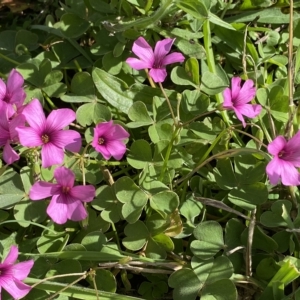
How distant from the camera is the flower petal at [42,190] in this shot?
1406 millimetres

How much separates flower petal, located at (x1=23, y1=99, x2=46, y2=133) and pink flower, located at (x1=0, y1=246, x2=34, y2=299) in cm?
34

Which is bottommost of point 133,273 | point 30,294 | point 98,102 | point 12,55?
point 133,273

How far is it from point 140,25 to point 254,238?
2.66 ft

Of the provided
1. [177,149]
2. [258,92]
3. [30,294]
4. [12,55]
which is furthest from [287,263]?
[12,55]

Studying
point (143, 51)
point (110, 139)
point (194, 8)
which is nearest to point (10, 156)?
point (110, 139)

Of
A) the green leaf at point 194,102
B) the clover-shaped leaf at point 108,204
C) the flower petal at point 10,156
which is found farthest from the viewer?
the green leaf at point 194,102

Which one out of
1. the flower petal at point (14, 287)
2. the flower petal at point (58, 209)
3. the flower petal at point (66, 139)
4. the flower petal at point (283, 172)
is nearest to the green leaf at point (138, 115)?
the flower petal at point (66, 139)

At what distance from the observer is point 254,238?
5.18ft

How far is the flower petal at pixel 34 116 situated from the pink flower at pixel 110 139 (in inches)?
6.3

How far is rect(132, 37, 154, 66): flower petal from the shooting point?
1.60 m

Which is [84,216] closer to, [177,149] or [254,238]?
[177,149]

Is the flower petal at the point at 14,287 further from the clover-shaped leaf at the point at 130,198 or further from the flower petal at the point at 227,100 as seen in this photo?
the flower petal at the point at 227,100

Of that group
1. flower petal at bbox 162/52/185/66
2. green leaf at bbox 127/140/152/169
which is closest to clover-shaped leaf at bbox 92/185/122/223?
green leaf at bbox 127/140/152/169

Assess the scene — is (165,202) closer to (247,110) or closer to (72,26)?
(247,110)
